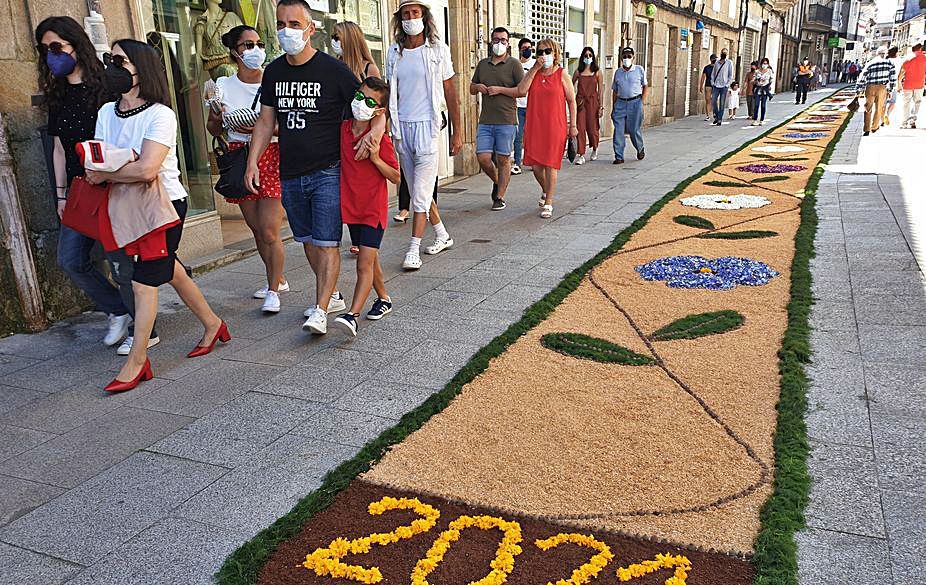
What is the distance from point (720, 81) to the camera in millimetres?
18938

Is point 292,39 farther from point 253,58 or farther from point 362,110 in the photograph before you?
point 253,58

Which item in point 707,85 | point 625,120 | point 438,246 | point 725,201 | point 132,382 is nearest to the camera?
point 132,382

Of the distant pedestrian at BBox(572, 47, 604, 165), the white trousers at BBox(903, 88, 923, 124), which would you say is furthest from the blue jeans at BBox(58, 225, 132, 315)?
the white trousers at BBox(903, 88, 923, 124)

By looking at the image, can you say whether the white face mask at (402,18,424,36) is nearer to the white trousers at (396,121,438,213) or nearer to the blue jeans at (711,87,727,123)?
the white trousers at (396,121,438,213)

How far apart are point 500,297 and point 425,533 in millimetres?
2656

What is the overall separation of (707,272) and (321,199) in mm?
2788

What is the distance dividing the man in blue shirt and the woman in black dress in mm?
9075

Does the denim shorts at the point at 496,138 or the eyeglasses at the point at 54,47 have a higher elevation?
the eyeglasses at the point at 54,47

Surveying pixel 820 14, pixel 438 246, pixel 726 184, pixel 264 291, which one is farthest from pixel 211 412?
pixel 820 14

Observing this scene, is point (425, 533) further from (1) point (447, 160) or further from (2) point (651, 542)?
(1) point (447, 160)

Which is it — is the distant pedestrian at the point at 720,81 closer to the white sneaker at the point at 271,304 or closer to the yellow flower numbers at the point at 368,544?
the white sneaker at the point at 271,304

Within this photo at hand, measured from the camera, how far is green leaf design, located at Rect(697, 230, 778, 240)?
6.30 m

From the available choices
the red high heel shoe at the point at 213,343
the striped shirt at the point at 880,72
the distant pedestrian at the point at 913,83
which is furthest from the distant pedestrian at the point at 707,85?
the red high heel shoe at the point at 213,343

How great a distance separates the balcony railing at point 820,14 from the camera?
182 ft
